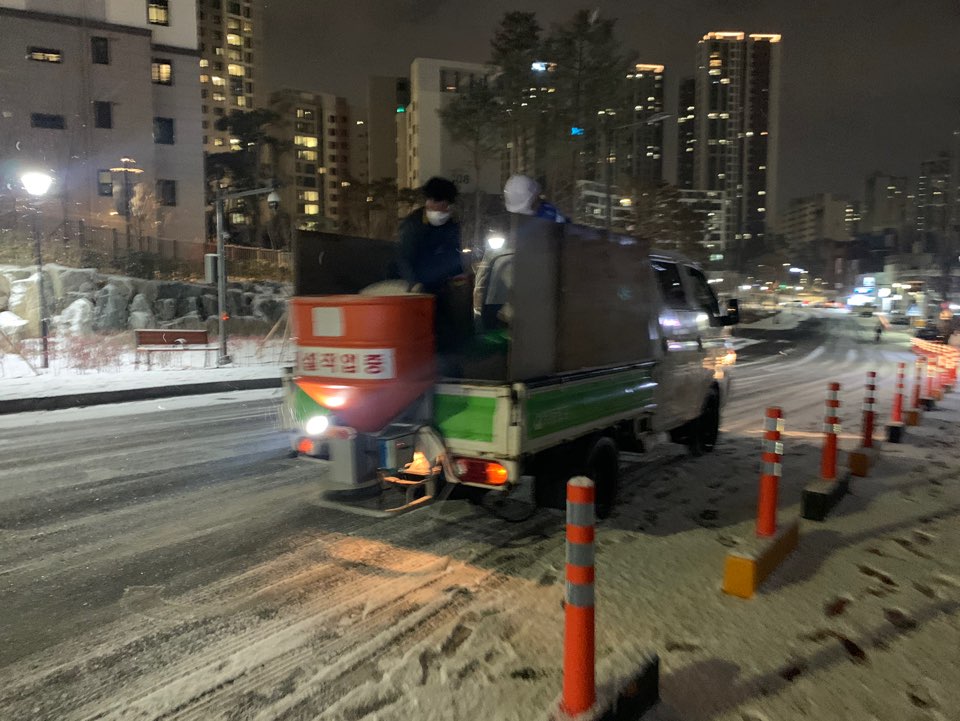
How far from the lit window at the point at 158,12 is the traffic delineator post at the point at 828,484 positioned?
4368 centimetres

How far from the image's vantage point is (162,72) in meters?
38.9

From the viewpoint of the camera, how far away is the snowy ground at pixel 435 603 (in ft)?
10.2

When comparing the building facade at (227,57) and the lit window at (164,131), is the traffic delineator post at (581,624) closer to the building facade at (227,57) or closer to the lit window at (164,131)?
the lit window at (164,131)

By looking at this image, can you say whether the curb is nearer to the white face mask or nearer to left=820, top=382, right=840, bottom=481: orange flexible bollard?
the white face mask

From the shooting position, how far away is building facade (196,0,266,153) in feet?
315

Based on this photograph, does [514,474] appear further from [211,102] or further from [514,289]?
[211,102]

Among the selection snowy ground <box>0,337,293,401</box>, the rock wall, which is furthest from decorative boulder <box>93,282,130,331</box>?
snowy ground <box>0,337,293,401</box>

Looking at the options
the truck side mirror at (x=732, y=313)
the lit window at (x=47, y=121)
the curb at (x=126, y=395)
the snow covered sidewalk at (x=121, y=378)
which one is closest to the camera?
the truck side mirror at (x=732, y=313)

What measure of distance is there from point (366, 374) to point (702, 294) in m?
5.07

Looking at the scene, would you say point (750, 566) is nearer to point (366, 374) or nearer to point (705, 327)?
point (366, 374)

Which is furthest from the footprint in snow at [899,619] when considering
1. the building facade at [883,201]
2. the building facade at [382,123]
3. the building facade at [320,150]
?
the building facade at [883,201]

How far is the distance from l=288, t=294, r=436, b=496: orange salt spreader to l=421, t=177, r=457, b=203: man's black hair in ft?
3.53

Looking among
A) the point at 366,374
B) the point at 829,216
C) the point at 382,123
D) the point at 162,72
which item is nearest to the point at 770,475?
the point at 366,374

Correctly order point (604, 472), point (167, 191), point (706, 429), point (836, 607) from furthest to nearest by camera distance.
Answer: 1. point (167, 191)
2. point (706, 429)
3. point (604, 472)
4. point (836, 607)
